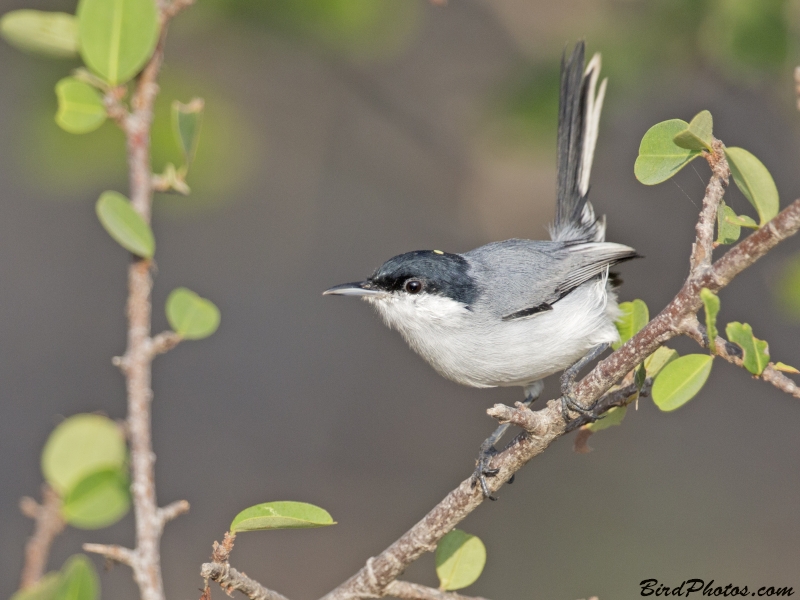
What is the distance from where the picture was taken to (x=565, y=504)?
5.84 m

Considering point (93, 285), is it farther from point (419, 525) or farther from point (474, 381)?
point (419, 525)

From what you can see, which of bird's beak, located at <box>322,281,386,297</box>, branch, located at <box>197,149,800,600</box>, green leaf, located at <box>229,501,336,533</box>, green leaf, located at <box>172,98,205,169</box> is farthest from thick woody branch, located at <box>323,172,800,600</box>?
bird's beak, located at <box>322,281,386,297</box>

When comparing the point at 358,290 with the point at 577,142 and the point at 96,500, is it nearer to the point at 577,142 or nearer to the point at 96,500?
the point at 577,142

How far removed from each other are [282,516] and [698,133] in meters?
0.95

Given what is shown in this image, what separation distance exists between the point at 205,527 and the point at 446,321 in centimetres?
373

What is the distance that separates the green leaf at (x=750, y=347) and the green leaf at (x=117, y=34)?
4.04 feet

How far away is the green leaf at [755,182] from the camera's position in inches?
52.3

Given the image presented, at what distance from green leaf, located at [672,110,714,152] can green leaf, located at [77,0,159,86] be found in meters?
1.05

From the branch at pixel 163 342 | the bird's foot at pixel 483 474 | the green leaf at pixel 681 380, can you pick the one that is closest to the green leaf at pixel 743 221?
the green leaf at pixel 681 380

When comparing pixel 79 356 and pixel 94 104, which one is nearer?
pixel 94 104

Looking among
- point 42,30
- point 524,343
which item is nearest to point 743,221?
point 524,343

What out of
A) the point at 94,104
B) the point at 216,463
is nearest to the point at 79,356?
the point at 216,463

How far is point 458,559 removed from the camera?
1712 mm

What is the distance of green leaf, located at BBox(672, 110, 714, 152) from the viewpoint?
1.39 meters
